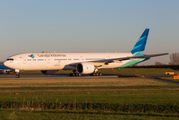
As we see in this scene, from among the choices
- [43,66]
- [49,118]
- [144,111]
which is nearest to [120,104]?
[144,111]

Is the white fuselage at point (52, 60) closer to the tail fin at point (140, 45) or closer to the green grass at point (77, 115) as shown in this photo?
the tail fin at point (140, 45)

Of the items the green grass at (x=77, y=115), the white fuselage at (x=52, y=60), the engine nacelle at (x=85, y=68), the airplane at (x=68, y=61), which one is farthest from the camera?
the engine nacelle at (x=85, y=68)

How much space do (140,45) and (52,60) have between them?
20301 mm

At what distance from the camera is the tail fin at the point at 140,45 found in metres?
53.7

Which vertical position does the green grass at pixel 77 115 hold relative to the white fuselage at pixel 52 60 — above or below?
below

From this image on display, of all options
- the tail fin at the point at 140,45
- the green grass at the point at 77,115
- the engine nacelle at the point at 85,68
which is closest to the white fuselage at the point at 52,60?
the engine nacelle at the point at 85,68

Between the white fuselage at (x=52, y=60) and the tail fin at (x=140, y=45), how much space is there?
4.33 metres

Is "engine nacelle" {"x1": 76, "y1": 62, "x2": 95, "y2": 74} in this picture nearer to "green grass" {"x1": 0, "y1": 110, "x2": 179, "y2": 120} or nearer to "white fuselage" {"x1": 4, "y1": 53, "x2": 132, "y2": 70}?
"white fuselage" {"x1": 4, "y1": 53, "x2": 132, "y2": 70}

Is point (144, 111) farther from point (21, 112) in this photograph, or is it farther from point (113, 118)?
point (21, 112)

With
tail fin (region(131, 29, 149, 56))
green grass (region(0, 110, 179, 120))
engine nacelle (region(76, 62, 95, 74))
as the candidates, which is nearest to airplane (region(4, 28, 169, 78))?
engine nacelle (region(76, 62, 95, 74))

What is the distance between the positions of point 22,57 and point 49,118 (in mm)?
31718

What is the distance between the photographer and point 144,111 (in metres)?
14.0

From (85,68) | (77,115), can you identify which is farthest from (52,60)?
(77,115)

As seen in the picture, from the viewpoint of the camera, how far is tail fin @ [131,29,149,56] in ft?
176
